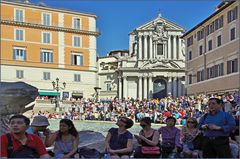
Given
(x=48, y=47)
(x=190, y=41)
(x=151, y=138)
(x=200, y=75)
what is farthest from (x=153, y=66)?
(x=151, y=138)

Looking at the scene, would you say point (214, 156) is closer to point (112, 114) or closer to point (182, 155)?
point (182, 155)

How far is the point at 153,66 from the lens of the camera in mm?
60906

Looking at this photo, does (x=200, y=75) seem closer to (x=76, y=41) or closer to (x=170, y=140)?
(x=76, y=41)

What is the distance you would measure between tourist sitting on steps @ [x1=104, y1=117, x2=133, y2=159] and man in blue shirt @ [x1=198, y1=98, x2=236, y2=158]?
3.59 feet

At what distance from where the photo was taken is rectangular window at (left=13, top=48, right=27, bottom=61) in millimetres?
49231

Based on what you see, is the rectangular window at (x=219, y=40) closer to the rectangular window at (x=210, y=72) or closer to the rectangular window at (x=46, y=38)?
the rectangular window at (x=210, y=72)

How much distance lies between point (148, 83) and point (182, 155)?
2122 inches

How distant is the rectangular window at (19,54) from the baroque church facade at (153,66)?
16574mm

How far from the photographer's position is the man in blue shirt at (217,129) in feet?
19.2

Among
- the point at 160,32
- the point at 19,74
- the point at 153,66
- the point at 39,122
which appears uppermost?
the point at 160,32

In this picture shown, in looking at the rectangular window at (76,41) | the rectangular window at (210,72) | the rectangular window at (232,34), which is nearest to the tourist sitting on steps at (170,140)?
the rectangular window at (232,34)

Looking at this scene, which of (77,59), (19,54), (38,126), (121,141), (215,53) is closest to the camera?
(38,126)

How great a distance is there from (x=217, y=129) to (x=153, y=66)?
55.3 meters

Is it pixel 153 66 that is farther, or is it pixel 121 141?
pixel 153 66
